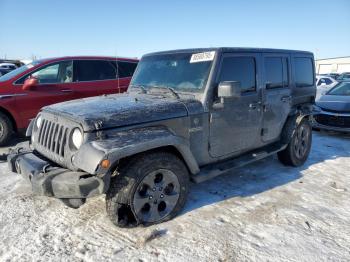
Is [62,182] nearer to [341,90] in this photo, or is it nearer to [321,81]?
[341,90]

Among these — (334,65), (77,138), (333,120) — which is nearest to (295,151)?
(333,120)

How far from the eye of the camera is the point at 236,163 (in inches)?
165

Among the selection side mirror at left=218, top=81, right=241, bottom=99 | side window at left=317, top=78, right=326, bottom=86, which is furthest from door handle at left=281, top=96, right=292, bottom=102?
side window at left=317, top=78, right=326, bottom=86

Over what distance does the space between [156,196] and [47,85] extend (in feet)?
14.3

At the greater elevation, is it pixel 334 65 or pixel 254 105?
pixel 334 65

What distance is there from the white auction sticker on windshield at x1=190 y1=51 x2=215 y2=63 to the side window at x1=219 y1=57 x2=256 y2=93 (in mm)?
178

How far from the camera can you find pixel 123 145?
9.30 ft

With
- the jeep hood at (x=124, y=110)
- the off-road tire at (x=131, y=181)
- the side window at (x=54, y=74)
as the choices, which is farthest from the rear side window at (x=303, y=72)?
the side window at (x=54, y=74)

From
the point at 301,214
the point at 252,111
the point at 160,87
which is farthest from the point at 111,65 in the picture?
the point at 301,214

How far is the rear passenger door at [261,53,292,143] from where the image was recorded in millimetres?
4641

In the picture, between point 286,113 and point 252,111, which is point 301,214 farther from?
point 286,113

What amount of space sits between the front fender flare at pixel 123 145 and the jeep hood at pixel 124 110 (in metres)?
0.13

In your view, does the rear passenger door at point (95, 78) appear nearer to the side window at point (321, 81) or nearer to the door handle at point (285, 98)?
the door handle at point (285, 98)

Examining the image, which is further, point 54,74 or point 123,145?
point 54,74
